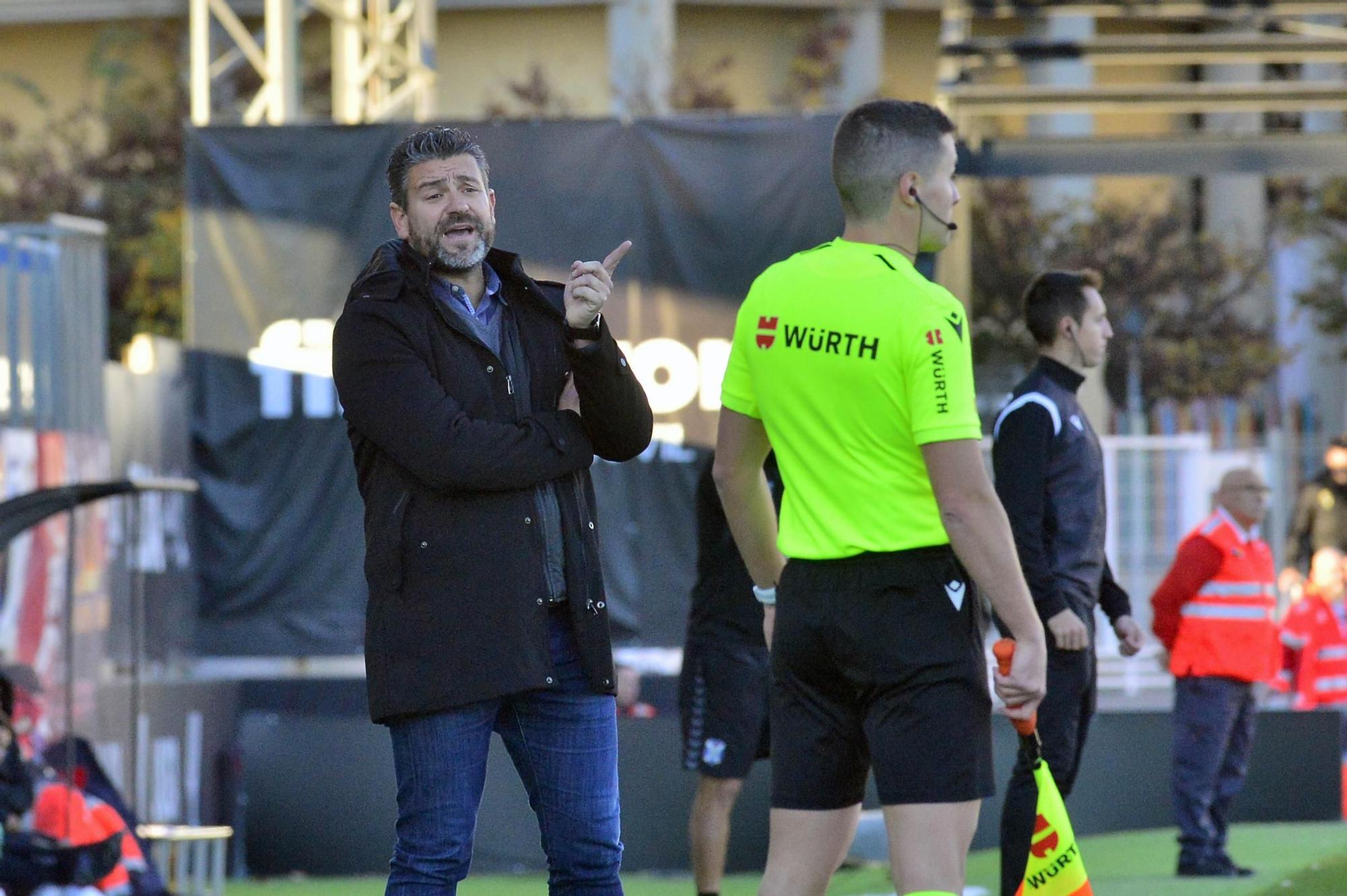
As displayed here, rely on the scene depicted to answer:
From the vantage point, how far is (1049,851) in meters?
4.12

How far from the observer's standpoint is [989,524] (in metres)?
3.74

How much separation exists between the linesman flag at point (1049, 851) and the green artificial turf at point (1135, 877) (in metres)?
3.89

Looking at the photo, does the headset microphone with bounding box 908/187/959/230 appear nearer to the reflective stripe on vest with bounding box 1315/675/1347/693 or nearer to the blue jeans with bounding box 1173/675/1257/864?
the blue jeans with bounding box 1173/675/1257/864

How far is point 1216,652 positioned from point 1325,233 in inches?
595

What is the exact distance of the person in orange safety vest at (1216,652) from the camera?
8398mm

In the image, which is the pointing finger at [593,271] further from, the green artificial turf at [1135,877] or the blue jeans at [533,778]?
the green artificial turf at [1135,877]

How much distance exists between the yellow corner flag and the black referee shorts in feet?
1.29

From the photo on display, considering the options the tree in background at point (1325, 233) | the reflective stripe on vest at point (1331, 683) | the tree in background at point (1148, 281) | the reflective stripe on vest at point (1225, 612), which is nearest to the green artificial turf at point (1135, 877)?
the reflective stripe on vest at point (1225, 612)

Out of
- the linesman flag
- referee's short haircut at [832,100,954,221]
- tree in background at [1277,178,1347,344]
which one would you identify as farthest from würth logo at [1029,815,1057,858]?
tree in background at [1277,178,1347,344]

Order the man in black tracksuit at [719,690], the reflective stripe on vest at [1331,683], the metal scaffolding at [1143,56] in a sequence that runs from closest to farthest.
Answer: the man in black tracksuit at [719,690] < the reflective stripe on vest at [1331,683] < the metal scaffolding at [1143,56]

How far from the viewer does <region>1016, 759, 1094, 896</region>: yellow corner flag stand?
4.10 meters

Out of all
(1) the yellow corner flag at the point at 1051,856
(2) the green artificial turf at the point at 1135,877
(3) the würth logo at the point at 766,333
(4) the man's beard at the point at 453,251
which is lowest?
(2) the green artificial turf at the point at 1135,877

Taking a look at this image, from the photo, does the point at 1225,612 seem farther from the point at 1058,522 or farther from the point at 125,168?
the point at 125,168

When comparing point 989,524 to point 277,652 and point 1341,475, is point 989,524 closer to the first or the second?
point 277,652
